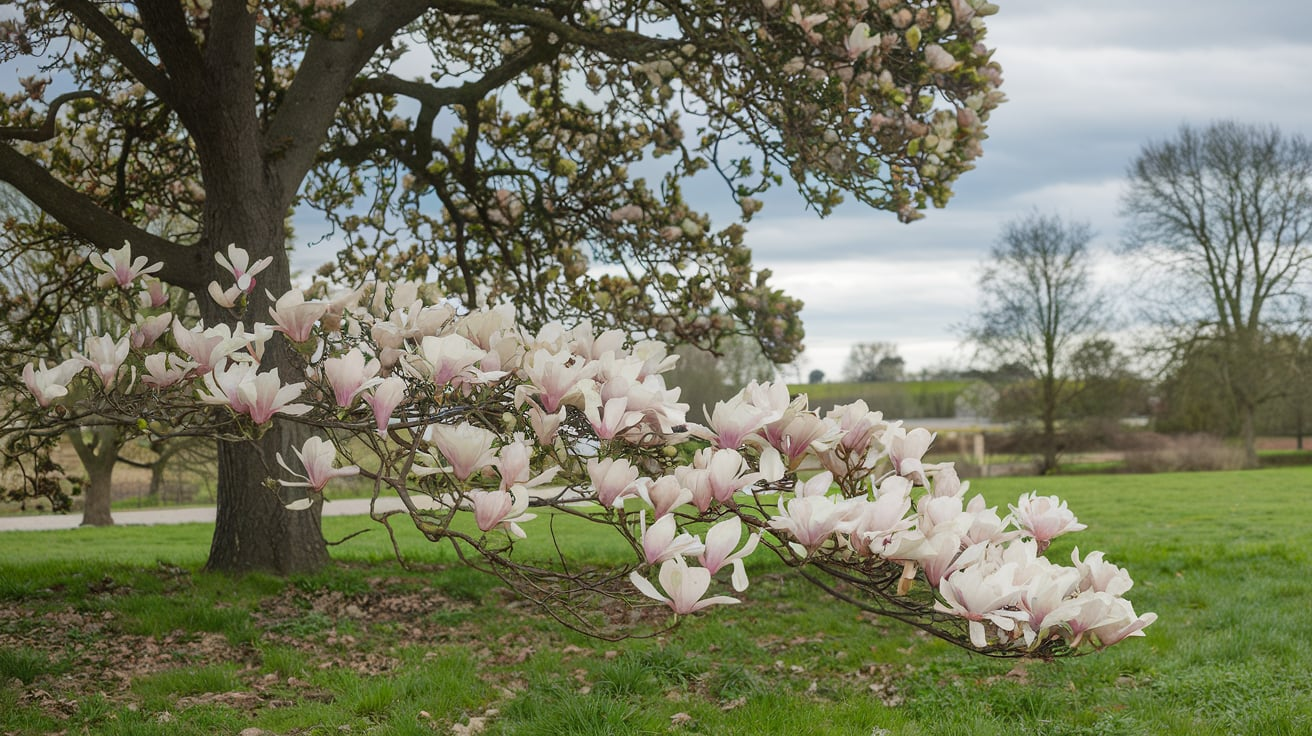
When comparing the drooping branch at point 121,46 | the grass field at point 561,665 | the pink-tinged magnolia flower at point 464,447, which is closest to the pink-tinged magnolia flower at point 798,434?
the pink-tinged magnolia flower at point 464,447

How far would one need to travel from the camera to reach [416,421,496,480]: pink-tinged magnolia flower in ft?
7.55

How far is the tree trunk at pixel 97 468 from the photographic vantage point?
19953mm

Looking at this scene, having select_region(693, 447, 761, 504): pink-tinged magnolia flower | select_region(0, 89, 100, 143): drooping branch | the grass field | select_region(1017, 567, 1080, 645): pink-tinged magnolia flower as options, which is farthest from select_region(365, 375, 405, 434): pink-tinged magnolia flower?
select_region(0, 89, 100, 143): drooping branch

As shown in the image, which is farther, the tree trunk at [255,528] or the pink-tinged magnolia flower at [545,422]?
the tree trunk at [255,528]

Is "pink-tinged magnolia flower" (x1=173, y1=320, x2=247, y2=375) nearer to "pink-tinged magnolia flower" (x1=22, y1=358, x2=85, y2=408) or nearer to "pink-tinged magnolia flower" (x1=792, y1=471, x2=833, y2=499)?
"pink-tinged magnolia flower" (x1=22, y1=358, x2=85, y2=408)

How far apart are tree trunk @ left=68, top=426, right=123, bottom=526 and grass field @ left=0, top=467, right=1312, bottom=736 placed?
38.1 feet

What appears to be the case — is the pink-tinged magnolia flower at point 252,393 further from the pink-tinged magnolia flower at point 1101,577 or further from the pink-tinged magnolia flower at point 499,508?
the pink-tinged magnolia flower at point 1101,577

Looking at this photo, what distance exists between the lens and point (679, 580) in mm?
2098

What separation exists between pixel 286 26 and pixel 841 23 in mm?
5403

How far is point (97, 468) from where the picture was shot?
2047 centimetres

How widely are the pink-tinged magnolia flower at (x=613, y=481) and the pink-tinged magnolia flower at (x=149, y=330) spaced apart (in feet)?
5.67

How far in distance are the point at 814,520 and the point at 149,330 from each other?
2.28 m

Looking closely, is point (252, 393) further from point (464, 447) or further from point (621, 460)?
point (621, 460)

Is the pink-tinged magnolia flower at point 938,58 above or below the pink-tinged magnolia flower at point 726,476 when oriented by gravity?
above
